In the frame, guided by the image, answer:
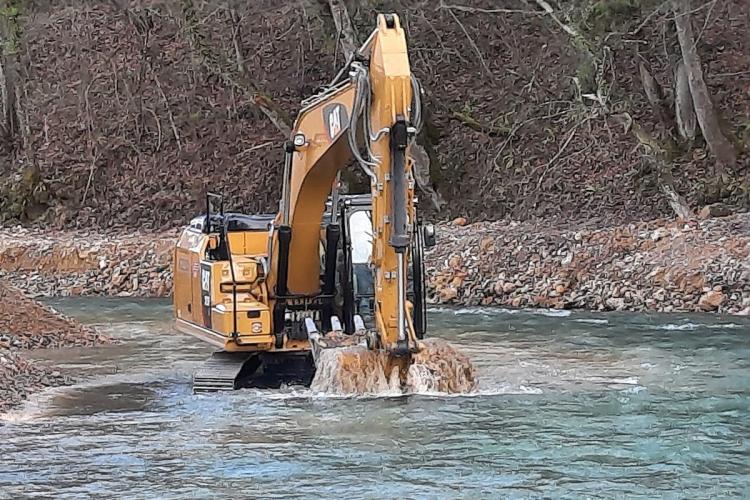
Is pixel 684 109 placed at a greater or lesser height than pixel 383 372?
greater

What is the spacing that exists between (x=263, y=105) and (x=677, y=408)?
2046 cm

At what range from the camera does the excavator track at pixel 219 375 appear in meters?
14.2

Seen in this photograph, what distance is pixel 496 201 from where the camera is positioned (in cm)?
3011

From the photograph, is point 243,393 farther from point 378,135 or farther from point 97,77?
point 97,77

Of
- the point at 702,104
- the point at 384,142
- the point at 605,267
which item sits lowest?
the point at 605,267

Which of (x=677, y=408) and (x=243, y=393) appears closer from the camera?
(x=677, y=408)

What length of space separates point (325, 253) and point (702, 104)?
13.9m

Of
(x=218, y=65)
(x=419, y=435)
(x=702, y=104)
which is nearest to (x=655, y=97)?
(x=702, y=104)

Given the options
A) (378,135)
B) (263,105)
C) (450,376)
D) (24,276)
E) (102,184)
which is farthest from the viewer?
(102,184)

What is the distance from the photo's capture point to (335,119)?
13188 millimetres

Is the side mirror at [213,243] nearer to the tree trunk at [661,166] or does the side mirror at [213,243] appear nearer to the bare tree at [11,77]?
the tree trunk at [661,166]

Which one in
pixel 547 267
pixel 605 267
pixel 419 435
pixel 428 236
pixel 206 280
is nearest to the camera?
pixel 419 435

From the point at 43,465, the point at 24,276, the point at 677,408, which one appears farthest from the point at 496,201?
the point at 43,465

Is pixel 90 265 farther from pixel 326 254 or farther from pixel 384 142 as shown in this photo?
pixel 384 142
